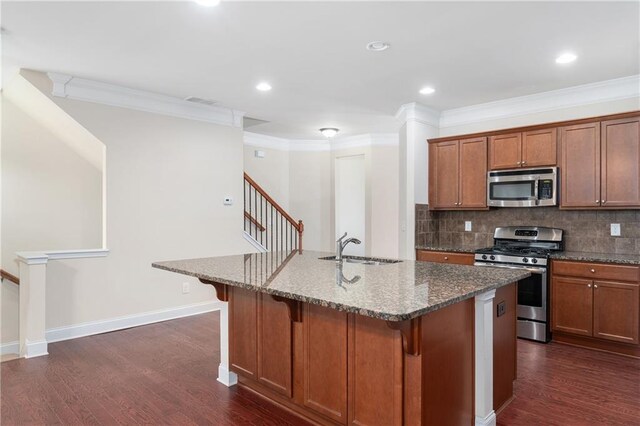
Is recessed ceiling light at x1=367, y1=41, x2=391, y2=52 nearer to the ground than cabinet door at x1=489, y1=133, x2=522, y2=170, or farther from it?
farther from it

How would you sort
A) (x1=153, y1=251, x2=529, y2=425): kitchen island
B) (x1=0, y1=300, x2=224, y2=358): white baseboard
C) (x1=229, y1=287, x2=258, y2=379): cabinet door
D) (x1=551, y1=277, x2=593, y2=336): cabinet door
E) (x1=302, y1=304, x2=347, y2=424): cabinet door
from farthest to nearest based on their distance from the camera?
(x1=551, y1=277, x2=593, y2=336): cabinet door
(x1=0, y1=300, x2=224, y2=358): white baseboard
(x1=229, y1=287, x2=258, y2=379): cabinet door
(x1=302, y1=304, x2=347, y2=424): cabinet door
(x1=153, y1=251, x2=529, y2=425): kitchen island

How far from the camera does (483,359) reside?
2324 mm

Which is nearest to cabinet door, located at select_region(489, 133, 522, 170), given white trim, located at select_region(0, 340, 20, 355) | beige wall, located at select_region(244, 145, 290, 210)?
beige wall, located at select_region(244, 145, 290, 210)

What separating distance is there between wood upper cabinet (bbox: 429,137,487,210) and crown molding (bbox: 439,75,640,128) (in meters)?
0.39

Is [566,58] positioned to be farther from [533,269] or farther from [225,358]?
[225,358]

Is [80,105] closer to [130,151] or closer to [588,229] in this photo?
[130,151]

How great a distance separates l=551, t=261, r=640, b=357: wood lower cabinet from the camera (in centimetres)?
354

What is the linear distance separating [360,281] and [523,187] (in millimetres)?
3052

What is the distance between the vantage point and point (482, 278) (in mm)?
2354

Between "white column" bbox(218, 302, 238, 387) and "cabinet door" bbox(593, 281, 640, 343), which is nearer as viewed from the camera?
"white column" bbox(218, 302, 238, 387)

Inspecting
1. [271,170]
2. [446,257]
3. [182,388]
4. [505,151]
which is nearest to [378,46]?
[505,151]

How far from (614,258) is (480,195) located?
4.97 feet

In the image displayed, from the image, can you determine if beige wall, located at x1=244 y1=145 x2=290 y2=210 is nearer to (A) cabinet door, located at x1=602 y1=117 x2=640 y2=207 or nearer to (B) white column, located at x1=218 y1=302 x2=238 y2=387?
(B) white column, located at x1=218 y1=302 x2=238 y2=387

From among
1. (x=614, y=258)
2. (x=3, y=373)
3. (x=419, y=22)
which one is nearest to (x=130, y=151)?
(x=3, y=373)
